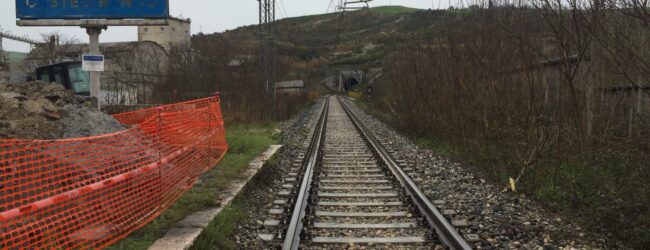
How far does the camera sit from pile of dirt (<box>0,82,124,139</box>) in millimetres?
6559

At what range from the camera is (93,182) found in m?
5.57

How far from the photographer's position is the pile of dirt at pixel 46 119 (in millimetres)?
6559

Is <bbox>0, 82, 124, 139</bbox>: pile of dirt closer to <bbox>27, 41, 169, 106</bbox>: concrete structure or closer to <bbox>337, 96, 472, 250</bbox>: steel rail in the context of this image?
<bbox>337, 96, 472, 250</bbox>: steel rail

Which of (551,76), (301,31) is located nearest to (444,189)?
(551,76)

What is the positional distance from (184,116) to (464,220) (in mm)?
5090

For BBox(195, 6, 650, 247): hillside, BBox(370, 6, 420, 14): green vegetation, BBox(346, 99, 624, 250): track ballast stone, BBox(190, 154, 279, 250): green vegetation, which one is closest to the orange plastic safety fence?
BBox(190, 154, 279, 250): green vegetation

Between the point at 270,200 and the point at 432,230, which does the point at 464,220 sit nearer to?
the point at 432,230

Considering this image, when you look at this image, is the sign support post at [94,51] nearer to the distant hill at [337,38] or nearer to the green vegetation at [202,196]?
the green vegetation at [202,196]

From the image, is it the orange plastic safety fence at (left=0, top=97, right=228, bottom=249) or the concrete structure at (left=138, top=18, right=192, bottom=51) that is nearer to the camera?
the orange plastic safety fence at (left=0, top=97, right=228, bottom=249)

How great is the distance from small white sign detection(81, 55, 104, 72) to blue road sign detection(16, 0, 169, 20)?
3.41ft

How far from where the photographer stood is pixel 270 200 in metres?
7.62

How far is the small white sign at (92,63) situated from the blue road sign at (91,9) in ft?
3.41

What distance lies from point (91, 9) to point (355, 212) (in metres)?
7.58

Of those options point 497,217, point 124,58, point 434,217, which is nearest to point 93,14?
point 434,217
